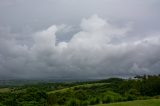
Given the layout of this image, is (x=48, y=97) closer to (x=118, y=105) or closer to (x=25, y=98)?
(x=25, y=98)

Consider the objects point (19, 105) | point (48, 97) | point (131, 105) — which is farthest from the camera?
point (48, 97)

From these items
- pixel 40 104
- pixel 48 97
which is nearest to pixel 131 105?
pixel 40 104

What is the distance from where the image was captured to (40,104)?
124m

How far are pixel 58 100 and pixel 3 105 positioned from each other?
78.7 ft

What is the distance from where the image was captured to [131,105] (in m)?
73.2

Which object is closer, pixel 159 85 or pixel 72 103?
pixel 72 103

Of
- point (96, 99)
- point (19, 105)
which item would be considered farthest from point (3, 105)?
point (96, 99)

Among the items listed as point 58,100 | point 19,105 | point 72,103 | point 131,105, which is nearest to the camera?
point 131,105

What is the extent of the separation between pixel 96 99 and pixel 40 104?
22.4 meters

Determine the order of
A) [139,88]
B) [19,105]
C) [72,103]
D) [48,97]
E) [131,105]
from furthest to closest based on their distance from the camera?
[139,88], [48,97], [19,105], [72,103], [131,105]

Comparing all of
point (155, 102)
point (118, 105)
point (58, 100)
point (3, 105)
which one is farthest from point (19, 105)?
point (155, 102)

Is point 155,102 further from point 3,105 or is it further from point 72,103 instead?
point 3,105

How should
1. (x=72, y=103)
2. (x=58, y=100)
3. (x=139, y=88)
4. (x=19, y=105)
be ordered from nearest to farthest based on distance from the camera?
(x=72, y=103) < (x=19, y=105) < (x=58, y=100) < (x=139, y=88)

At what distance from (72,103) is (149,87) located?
49624 millimetres
